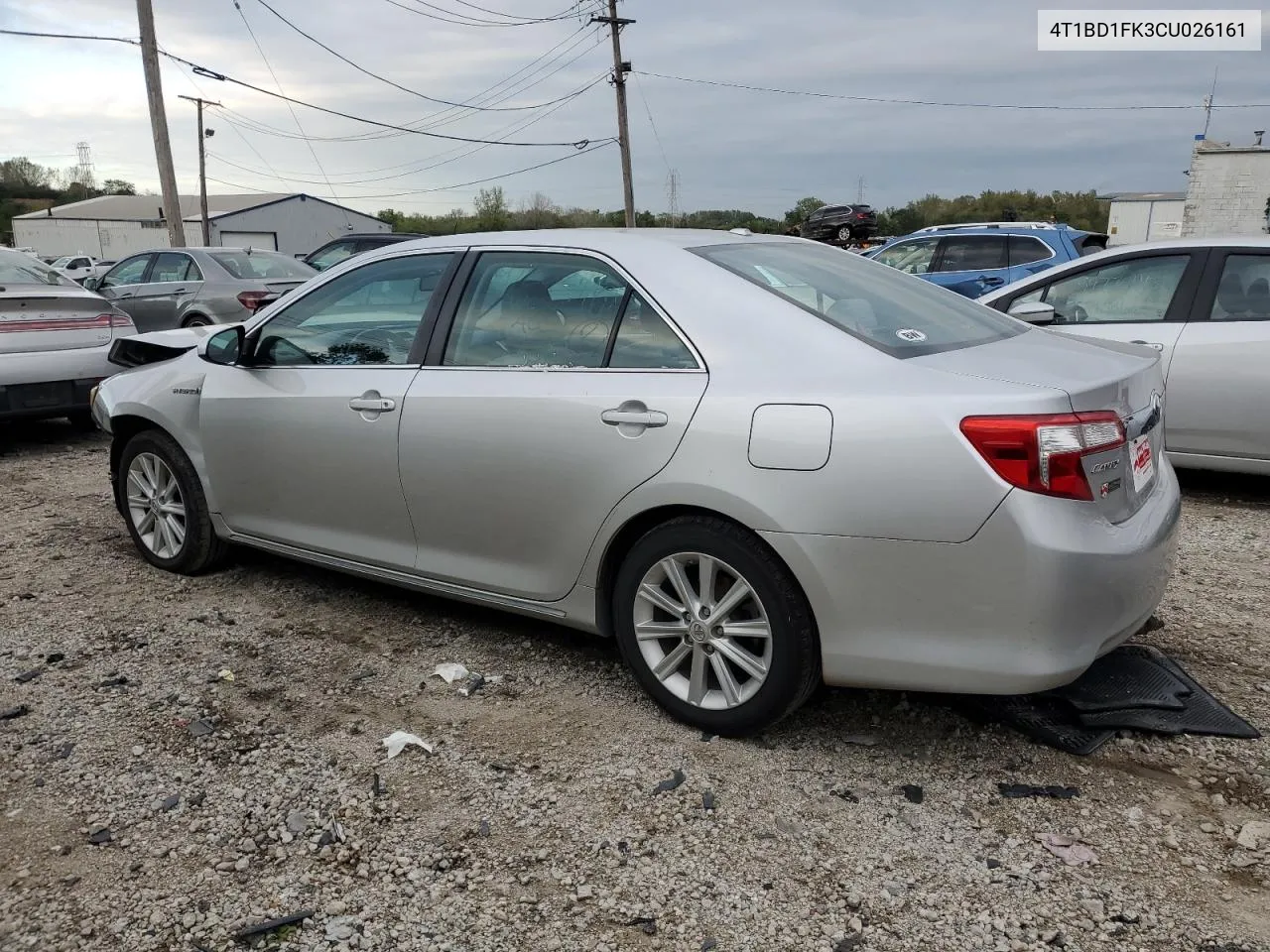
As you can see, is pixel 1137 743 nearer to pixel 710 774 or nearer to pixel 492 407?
pixel 710 774

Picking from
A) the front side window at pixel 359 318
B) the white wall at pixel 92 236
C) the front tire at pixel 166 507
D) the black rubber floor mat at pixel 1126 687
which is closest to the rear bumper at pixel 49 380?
the front tire at pixel 166 507

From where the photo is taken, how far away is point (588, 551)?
331 centimetres

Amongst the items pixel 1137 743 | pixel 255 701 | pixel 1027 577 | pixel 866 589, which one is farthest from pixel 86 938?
pixel 1137 743

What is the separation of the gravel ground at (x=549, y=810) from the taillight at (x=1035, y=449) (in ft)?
3.13

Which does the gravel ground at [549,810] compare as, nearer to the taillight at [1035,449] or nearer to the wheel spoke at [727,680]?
the wheel spoke at [727,680]

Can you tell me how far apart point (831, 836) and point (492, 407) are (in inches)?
69.9

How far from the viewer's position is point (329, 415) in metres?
3.95

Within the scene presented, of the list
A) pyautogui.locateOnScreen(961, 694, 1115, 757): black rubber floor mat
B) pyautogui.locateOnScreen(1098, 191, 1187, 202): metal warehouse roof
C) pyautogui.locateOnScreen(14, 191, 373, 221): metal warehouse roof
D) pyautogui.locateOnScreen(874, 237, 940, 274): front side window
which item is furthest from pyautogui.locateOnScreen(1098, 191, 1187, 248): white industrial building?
pyautogui.locateOnScreen(14, 191, 373, 221): metal warehouse roof

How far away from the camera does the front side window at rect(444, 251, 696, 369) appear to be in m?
3.26

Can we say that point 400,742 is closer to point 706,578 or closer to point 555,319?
point 706,578

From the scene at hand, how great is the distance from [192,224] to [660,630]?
59.6m

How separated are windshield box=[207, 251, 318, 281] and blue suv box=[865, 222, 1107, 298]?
7.18 m

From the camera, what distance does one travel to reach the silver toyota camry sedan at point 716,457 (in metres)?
2.65

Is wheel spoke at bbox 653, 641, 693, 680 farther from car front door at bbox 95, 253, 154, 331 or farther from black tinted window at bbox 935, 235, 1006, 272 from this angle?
car front door at bbox 95, 253, 154, 331
